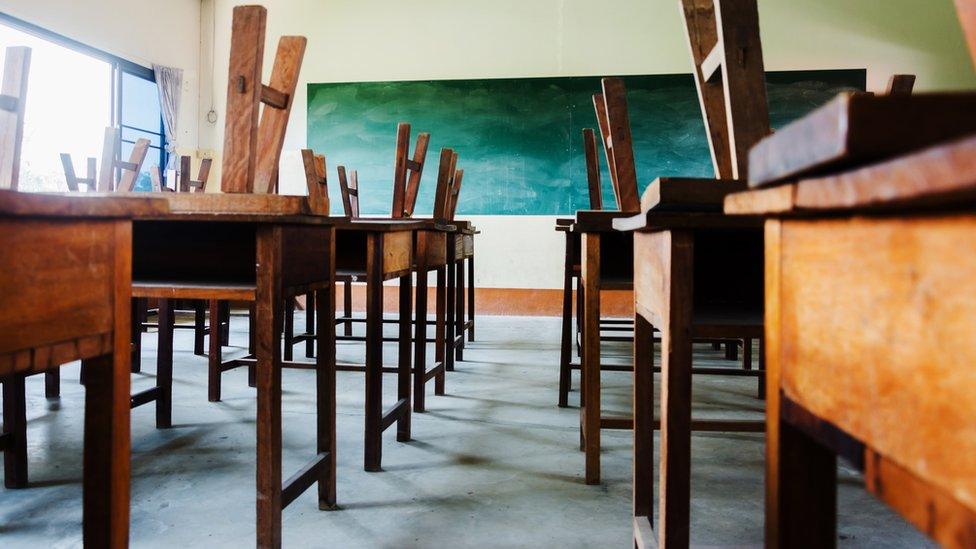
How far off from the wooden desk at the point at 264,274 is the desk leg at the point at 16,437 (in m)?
0.53

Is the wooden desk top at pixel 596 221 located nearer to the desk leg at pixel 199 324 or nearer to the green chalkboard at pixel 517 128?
the desk leg at pixel 199 324

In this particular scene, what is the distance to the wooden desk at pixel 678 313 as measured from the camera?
990 mm

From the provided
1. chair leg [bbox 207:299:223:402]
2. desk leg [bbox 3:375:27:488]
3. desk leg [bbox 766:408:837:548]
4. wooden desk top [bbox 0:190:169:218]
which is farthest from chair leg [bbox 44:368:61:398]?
desk leg [bbox 766:408:837:548]

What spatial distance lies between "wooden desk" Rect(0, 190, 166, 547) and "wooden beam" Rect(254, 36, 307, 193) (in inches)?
24.2

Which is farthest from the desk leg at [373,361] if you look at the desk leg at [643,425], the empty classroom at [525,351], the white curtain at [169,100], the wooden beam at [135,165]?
the white curtain at [169,100]

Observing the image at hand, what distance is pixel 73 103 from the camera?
19.6 feet

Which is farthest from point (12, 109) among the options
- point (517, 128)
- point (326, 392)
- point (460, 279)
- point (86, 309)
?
point (517, 128)

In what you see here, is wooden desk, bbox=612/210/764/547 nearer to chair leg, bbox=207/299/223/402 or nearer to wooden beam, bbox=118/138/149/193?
chair leg, bbox=207/299/223/402

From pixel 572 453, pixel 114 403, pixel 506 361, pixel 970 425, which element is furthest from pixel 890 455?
pixel 506 361

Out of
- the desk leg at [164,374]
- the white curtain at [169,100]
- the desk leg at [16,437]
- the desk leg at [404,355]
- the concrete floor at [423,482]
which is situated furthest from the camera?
the white curtain at [169,100]

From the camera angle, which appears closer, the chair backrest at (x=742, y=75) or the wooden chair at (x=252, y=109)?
the chair backrest at (x=742, y=75)

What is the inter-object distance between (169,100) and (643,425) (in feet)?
23.2

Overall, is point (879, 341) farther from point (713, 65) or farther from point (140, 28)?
point (140, 28)

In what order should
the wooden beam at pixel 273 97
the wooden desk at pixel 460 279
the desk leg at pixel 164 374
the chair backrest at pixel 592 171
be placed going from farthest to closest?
the wooden desk at pixel 460 279, the chair backrest at pixel 592 171, the desk leg at pixel 164 374, the wooden beam at pixel 273 97
